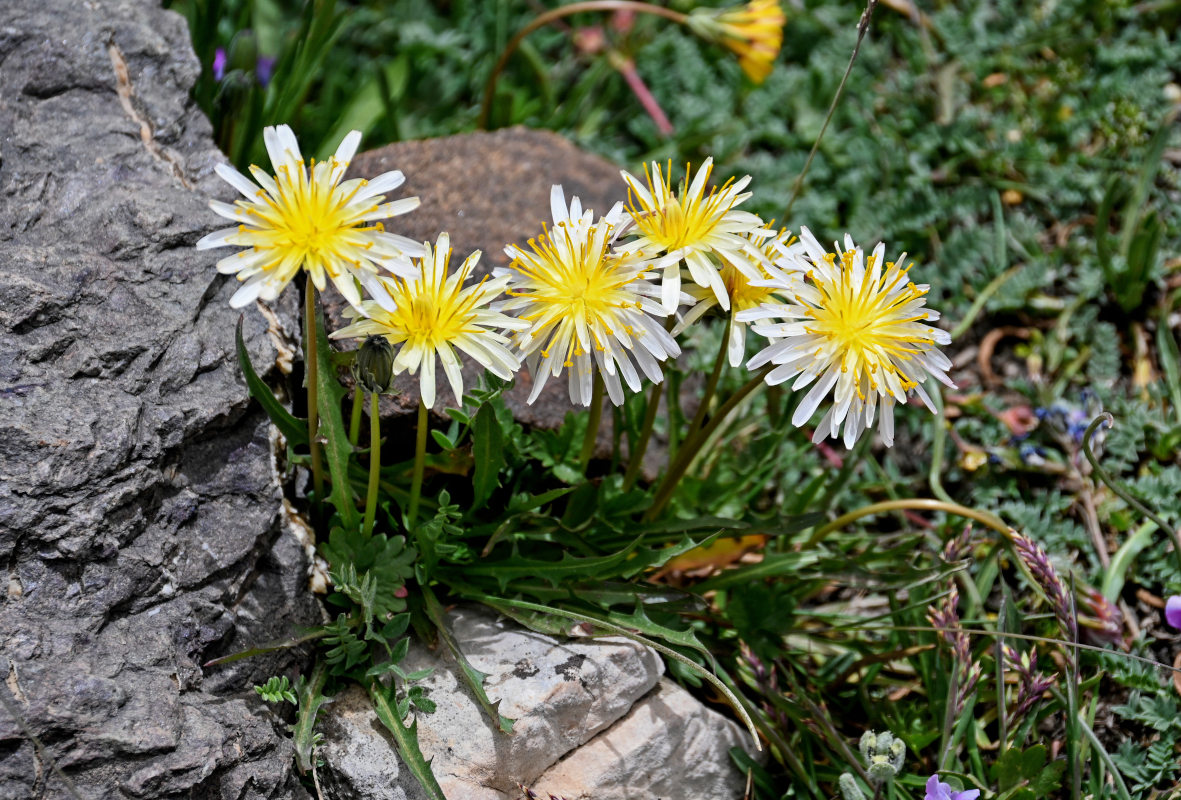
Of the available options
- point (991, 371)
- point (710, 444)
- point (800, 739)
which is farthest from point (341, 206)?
point (991, 371)

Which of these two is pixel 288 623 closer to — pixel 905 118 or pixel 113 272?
pixel 113 272

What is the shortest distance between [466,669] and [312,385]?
0.69m

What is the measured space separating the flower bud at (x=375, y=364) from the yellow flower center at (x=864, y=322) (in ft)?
2.60

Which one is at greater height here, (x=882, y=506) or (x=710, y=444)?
(x=710, y=444)

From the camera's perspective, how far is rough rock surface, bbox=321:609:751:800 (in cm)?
201

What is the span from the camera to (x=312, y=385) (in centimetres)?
191

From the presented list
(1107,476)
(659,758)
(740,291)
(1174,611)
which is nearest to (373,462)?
(740,291)

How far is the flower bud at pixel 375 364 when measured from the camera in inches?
67.7

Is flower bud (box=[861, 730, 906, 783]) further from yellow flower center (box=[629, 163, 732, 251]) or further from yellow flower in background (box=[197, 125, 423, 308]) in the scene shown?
yellow flower in background (box=[197, 125, 423, 308])

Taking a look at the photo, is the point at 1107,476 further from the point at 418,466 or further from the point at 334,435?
the point at 334,435

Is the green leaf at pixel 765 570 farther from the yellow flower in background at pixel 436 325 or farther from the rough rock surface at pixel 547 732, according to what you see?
the yellow flower in background at pixel 436 325

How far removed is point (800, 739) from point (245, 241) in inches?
68.9

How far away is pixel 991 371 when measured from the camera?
331cm

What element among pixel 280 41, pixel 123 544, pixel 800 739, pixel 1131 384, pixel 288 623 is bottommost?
pixel 800 739
